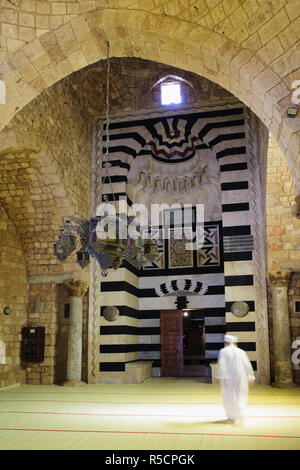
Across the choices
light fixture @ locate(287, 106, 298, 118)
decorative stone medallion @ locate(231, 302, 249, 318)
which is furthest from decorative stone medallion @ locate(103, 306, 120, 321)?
light fixture @ locate(287, 106, 298, 118)

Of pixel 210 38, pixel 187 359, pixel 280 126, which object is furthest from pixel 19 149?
pixel 187 359

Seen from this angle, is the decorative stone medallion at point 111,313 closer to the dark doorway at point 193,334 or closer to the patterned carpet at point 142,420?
the patterned carpet at point 142,420

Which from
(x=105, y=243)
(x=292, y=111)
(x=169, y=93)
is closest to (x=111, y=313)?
(x=105, y=243)

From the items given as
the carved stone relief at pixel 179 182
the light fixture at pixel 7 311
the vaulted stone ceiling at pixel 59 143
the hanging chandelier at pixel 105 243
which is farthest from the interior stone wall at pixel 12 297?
the hanging chandelier at pixel 105 243

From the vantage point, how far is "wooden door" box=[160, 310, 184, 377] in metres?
11.0

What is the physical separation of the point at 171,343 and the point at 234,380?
19.5 feet

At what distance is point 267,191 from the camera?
905 centimetres

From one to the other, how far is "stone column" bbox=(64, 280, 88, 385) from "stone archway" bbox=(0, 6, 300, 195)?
5515mm

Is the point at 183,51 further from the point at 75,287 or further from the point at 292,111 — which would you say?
the point at 75,287

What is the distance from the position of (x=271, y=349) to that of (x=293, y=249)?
216cm

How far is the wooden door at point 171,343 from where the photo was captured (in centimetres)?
1097

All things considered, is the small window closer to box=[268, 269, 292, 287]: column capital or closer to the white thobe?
box=[268, 269, 292, 287]: column capital

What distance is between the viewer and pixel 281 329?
8969 mm
